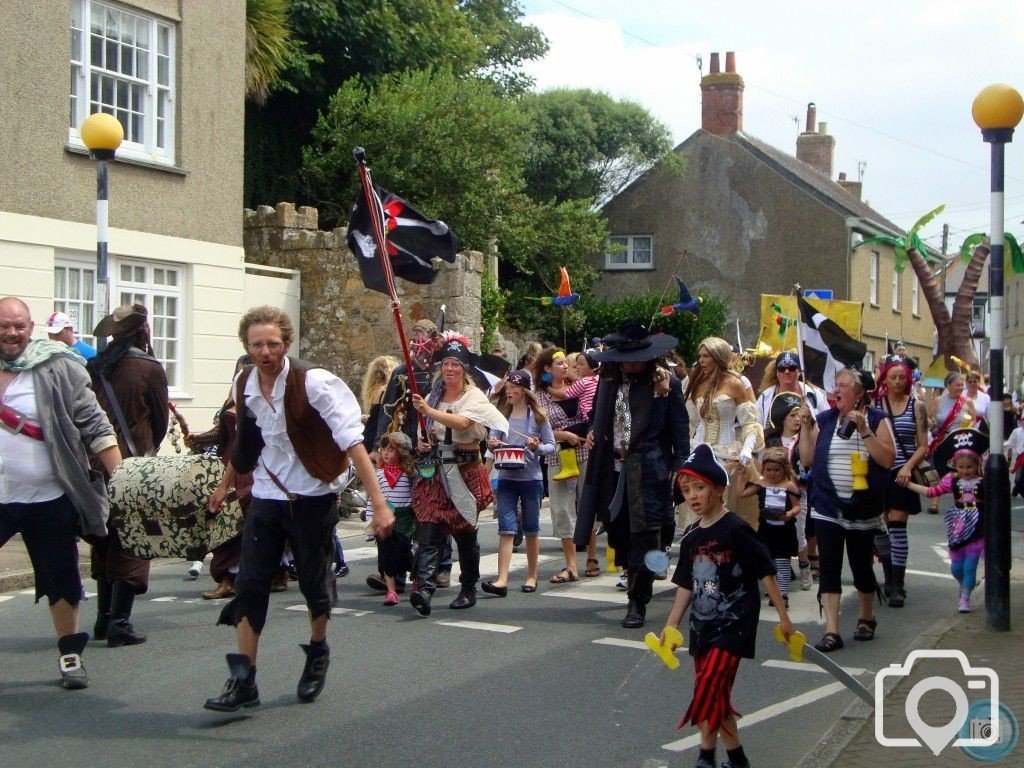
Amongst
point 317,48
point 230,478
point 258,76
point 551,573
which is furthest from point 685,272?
point 230,478

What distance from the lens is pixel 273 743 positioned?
5527 mm

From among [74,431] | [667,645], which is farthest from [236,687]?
[667,645]

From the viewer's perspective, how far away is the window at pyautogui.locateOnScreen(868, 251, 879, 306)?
40281 mm

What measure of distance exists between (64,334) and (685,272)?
3185 centimetres

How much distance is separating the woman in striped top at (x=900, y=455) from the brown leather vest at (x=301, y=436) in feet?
15.0

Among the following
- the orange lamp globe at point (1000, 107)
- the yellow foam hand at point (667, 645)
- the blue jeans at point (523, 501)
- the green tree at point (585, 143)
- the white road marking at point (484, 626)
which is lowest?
the white road marking at point (484, 626)

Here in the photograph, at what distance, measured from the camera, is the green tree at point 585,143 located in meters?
37.5

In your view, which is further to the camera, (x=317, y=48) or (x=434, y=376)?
(x=317, y=48)

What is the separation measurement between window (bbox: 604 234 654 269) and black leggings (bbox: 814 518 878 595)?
Answer: 3303cm

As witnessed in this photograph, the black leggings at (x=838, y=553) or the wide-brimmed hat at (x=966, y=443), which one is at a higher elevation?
the wide-brimmed hat at (x=966, y=443)

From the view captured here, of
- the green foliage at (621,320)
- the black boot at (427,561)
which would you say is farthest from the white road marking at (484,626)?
the green foliage at (621,320)

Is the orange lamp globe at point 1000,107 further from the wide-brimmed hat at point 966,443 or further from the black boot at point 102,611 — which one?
the black boot at point 102,611

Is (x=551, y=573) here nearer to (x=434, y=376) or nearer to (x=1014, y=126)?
(x=434, y=376)

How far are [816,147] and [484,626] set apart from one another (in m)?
41.6
